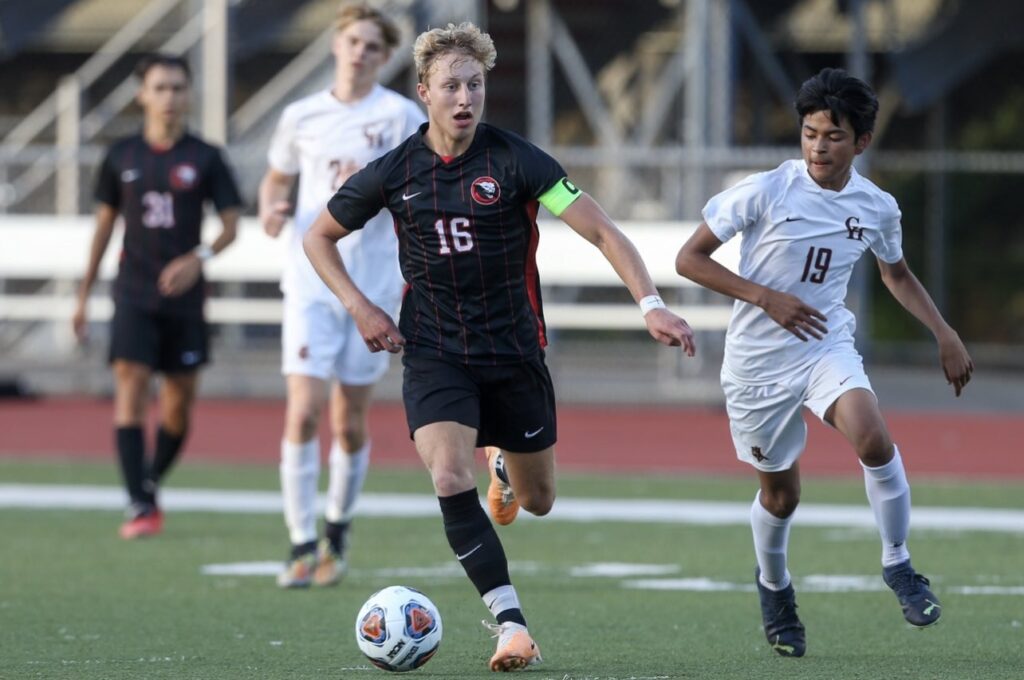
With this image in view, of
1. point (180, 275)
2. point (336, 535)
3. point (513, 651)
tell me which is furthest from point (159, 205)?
point (513, 651)

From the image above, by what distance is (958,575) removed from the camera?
28.5 feet

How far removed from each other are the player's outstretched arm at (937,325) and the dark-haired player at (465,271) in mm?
1121

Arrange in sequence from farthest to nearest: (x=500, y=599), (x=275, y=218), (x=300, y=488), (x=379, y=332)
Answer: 1. (x=300, y=488)
2. (x=275, y=218)
3. (x=379, y=332)
4. (x=500, y=599)

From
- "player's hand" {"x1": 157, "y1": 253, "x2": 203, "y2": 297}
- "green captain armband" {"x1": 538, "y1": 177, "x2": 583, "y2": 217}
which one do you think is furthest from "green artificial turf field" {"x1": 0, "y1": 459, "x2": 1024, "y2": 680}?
"green captain armband" {"x1": 538, "y1": 177, "x2": 583, "y2": 217}

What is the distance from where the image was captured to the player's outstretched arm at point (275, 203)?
8367 mm

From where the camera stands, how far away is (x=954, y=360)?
653cm

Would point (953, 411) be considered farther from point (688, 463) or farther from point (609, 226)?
point (609, 226)

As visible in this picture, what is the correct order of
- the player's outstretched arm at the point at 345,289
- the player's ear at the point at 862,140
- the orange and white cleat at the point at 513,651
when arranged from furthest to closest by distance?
the player's ear at the point at 862,140 → the player's outstretched arm at the point at 345,289 → the orange and white cleat at the point at 513,651

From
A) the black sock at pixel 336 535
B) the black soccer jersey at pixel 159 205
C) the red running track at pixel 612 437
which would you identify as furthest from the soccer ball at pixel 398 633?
the red running track at pixel 612 437

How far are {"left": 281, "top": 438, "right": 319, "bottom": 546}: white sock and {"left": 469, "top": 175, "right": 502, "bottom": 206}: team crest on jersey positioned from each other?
2.56 meters

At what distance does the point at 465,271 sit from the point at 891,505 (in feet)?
5.24

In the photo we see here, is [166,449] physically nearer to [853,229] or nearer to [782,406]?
[782,406]

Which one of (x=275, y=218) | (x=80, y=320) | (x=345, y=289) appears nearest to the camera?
(x=345, y=289)

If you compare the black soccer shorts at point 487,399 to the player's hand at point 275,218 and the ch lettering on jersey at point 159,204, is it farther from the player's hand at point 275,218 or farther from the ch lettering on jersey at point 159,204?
the ch lettering on jersey at point 159,204
